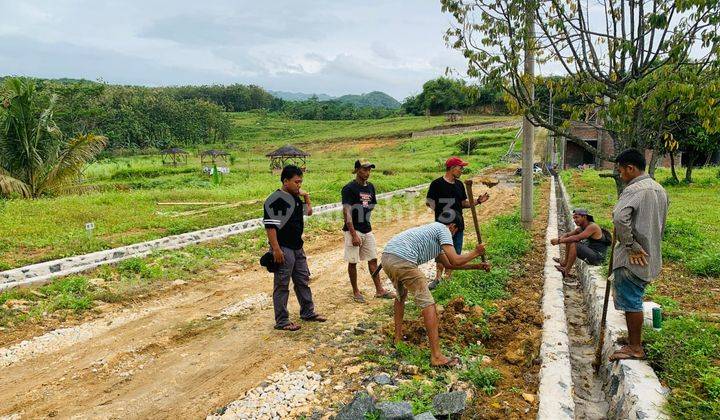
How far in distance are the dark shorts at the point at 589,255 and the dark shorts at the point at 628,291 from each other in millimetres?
3075

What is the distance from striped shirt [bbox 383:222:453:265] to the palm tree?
13401mm

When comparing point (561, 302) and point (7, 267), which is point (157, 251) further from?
point (561, 302)

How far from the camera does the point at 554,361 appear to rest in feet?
15.0

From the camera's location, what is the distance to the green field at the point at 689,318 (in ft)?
11.5

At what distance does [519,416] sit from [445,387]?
2.01 ft

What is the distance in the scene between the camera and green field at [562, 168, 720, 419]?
3492mm

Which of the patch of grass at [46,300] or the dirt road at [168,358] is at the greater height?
the patch of grass at [46,300]

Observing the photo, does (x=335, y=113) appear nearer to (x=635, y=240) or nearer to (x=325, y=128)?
(x=325, y=128)

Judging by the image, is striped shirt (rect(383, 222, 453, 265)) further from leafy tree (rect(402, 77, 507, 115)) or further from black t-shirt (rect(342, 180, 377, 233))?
leafy tree (rect(402, 77, 507, 115))

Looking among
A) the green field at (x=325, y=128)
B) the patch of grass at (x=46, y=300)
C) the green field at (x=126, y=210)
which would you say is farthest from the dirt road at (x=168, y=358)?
the green field at (x=325, y=128)

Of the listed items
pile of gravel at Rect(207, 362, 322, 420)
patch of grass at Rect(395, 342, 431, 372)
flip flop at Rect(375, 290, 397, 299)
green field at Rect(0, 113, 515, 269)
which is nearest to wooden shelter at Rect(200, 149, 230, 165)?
green field at Rect(0, 113, 515, 269)

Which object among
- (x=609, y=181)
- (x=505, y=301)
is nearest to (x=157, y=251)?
(x=505, y=301)

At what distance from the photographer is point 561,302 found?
20.4ft

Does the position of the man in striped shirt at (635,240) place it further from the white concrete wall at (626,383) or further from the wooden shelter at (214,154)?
the wooden shelter at (214,154)
